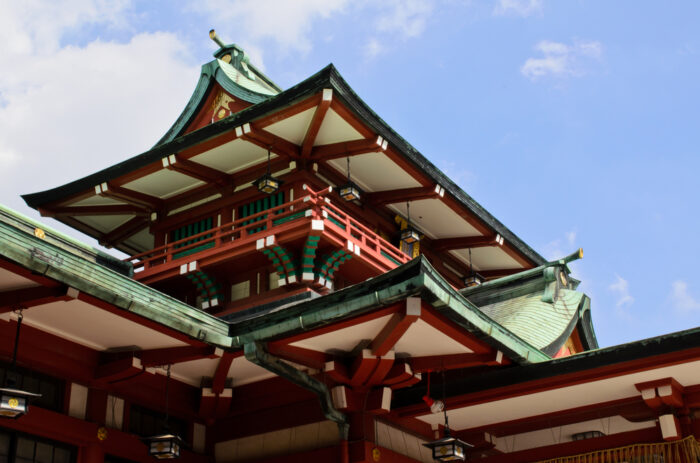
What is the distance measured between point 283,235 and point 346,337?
22.2 ft

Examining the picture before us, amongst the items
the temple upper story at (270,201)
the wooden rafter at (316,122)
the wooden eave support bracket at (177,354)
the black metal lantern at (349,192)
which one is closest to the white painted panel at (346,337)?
the wooden eave support bracket at (177,354)

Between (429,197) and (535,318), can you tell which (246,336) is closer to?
(535,318)

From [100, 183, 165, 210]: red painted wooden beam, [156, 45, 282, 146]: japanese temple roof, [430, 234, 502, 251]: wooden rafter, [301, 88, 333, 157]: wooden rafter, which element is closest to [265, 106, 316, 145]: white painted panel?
[301, 88, 333, 157]: wooden rafter

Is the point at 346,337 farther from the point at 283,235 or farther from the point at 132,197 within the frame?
the point at 132,197

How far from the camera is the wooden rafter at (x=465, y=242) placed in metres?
24.5

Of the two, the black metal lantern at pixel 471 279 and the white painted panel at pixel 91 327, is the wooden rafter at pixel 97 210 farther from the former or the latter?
the white painted panel at pixel 91 327

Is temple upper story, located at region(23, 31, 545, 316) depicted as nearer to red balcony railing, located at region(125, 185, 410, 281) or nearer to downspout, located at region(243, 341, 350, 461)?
red balcony railing, located at region(125, 185, 410, 281)

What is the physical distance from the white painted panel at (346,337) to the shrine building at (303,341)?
44mm

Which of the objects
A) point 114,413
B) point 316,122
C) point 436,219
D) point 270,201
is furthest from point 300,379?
point 436,219

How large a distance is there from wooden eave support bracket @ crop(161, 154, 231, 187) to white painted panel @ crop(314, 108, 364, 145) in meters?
2.81

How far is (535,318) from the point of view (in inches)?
732

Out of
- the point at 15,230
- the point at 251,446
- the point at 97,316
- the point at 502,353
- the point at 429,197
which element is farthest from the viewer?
the point at 429,197

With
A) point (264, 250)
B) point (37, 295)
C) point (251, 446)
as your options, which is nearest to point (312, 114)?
point (264, 250)

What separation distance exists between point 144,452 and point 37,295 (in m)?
3.92
